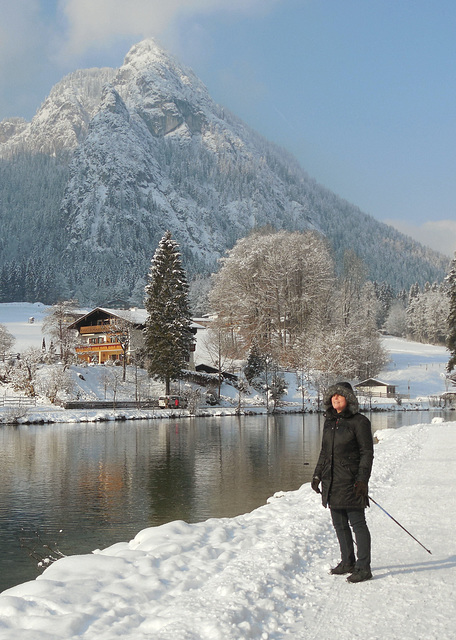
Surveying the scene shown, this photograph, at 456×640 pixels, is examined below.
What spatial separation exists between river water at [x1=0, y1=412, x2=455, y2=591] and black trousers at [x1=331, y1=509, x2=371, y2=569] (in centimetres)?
580

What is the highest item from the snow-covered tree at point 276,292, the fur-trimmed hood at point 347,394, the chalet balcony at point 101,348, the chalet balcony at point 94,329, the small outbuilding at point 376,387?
the snow-covered tree at point 276,292

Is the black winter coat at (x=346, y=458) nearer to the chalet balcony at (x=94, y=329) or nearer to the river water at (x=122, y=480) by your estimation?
the river water at (x=122, y=480)

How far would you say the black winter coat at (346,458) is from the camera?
21.5 ft

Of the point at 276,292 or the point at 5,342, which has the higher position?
the point at 276,292

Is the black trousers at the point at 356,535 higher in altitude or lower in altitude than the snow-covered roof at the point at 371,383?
higher

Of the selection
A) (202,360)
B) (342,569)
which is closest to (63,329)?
(202,360)

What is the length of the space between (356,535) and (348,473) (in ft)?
2.39

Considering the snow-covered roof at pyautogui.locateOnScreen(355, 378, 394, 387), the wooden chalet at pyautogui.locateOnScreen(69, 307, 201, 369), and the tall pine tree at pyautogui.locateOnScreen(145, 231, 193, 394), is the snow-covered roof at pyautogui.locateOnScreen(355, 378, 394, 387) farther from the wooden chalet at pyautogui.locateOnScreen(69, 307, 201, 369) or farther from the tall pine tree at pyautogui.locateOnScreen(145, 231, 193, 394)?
the tall pine tree at pyautogui.locateOnScreen(145, 231, 193, 394)

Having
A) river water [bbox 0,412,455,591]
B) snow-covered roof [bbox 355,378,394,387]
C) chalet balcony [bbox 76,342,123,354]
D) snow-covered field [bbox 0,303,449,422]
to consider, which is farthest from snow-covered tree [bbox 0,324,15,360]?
snow-covered roof [bbox 355,378,394,387]

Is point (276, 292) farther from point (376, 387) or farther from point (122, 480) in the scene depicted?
point (122, 480)

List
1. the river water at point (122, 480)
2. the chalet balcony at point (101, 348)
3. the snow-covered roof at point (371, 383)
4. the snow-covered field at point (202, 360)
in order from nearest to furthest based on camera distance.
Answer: the river water at point (122, 480), the snow-covered field at point (202, 360), the chalet balcony at point (101, 348), the snow-covered roof at point (371, 383)

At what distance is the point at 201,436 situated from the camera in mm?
33844

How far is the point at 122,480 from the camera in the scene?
63.5 ft

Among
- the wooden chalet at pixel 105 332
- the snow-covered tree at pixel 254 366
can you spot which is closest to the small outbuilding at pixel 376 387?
the snow-covered tree at pixel 254 366
